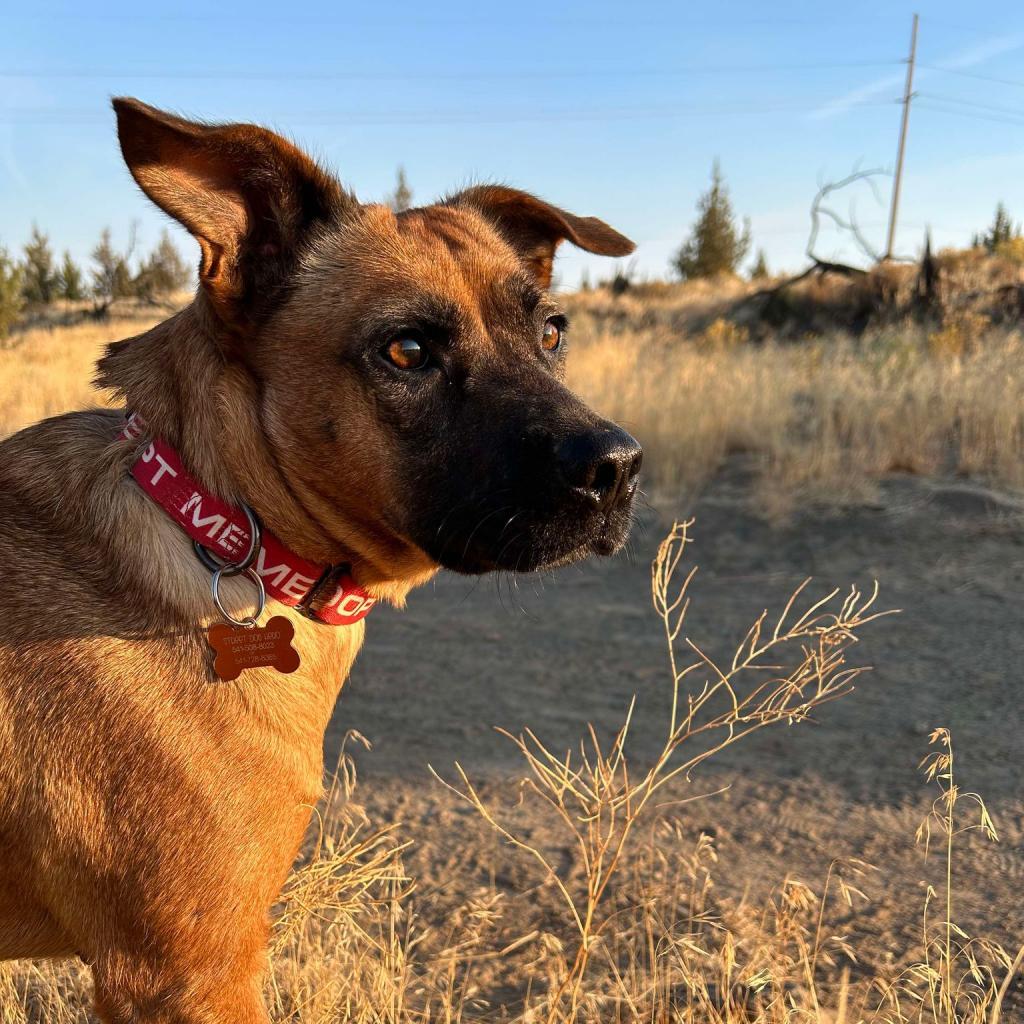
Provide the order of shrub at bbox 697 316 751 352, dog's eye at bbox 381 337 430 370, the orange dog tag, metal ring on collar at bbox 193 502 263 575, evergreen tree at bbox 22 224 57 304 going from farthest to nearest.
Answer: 1. evergreen tree at bbox 22 224 57 304
2. shrub at bbox 697 316 751 352
3. dog's eye at bbox 381 337 430 370
4. metal ring on collar at bbox 193 502 263 575
5. the orange dog tag

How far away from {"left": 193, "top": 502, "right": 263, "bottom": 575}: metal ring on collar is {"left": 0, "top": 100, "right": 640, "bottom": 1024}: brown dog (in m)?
0.02

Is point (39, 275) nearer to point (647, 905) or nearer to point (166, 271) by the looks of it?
point (166, 271)

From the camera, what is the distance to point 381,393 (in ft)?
7.30

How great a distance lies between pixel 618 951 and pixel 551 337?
1.91 m

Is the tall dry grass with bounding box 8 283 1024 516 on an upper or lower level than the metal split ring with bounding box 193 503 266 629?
lower

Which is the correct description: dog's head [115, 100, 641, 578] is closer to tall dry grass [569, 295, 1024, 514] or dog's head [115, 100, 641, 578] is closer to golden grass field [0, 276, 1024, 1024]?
golden grass field [0, 276, 1024, 1024]

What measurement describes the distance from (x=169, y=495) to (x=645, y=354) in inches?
545

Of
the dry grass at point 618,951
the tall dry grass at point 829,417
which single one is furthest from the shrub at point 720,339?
the dry grass at point 618,951

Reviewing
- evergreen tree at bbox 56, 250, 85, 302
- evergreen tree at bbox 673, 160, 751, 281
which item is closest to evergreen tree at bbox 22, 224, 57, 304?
evergreen tree at bbox 56, 250, 85, 302

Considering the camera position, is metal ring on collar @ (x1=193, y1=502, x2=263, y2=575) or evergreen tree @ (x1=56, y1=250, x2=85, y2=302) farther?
evergreen tree @ (x1=56, y1=250, x2=85, y2=302)

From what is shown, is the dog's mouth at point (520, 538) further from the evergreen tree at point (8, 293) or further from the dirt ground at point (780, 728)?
the evergreen tree at point (8, 293)

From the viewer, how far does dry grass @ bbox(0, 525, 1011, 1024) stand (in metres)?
2.27

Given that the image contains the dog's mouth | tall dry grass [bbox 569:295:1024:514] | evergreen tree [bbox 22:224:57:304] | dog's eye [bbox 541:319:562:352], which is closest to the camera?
the dog's mouth

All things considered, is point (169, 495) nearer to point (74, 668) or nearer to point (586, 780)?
point (74, 668)
